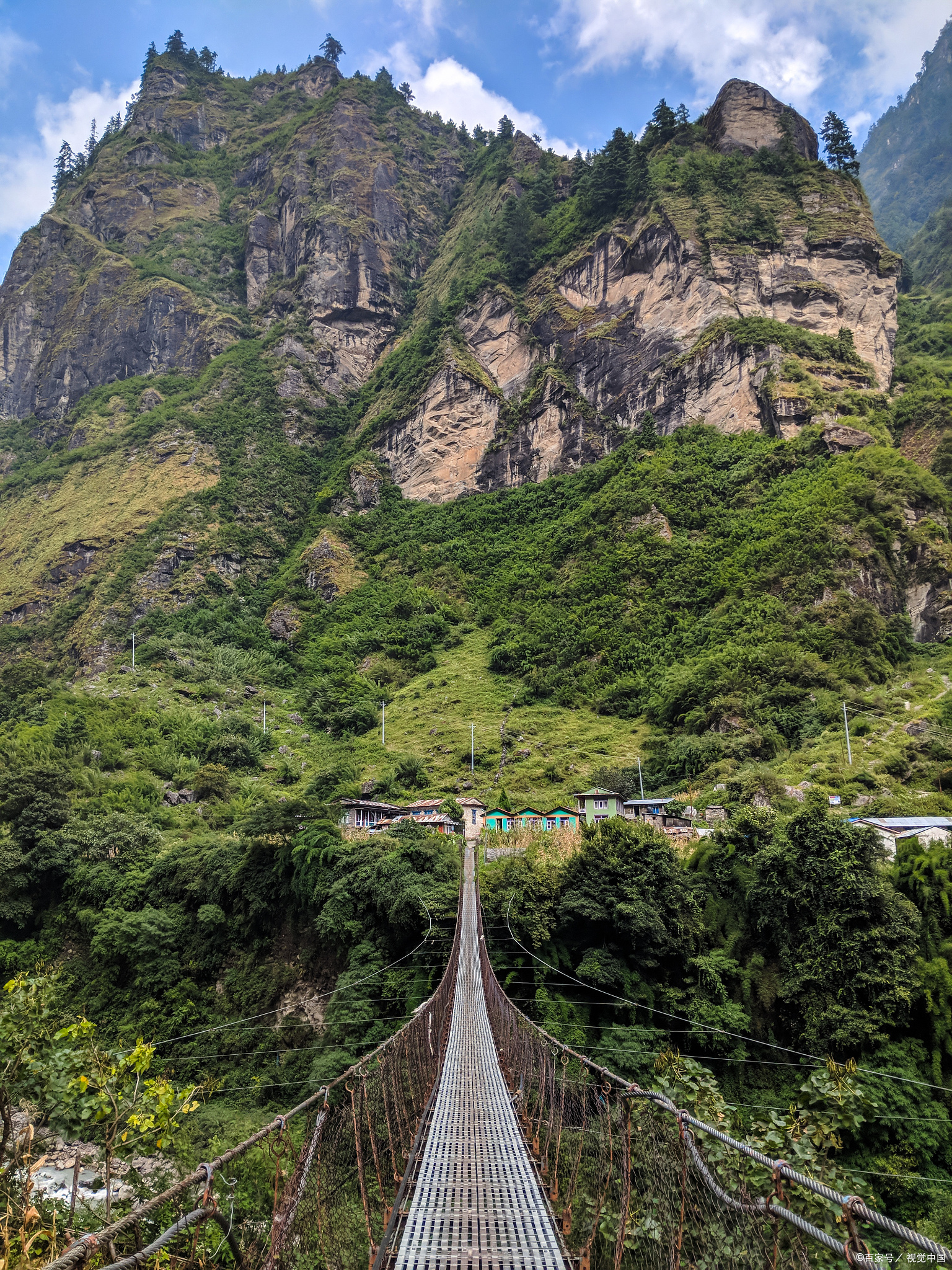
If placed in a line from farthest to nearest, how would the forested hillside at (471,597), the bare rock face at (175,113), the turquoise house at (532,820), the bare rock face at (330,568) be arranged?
the bare rock face at (175,113) < the bare rock face at (330,568) < the turquoise house at (532,820) < the forested hillside at (471,597)

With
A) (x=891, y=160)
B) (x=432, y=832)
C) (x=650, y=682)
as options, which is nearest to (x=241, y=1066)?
(x=432, y=832)

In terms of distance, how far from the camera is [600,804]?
26.5 metres

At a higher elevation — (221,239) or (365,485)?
(221,239)

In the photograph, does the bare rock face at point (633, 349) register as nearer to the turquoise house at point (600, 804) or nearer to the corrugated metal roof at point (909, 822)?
the turquoise house at point (600, 804)

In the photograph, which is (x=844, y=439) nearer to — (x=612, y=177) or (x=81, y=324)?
(x=612, y=177)

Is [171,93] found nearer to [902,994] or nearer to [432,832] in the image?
[432,832]

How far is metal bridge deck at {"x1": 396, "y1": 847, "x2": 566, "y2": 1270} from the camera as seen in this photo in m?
5.12

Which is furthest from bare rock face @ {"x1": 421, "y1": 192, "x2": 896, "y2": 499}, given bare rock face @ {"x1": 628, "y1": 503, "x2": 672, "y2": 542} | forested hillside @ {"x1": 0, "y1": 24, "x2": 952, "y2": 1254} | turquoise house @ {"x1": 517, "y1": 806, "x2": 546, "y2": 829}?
turquoise house @ {"x1": 517, "y1": 806, "x2": 546, "y2": 829}

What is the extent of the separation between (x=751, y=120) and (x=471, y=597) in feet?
149

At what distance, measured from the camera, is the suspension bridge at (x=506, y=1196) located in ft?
10.8

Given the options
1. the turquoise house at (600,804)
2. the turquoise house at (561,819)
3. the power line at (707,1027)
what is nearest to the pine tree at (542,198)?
the turquoise house at (600,804)

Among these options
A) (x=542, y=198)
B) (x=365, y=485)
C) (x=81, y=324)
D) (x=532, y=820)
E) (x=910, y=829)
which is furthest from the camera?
(x=81, y=324)

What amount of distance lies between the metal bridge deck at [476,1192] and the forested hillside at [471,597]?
71.2 inches

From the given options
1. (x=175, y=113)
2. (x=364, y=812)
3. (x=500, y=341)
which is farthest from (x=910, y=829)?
(x=175, y=113)
